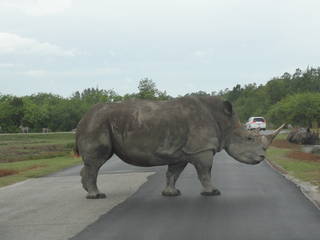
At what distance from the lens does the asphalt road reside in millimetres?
8023

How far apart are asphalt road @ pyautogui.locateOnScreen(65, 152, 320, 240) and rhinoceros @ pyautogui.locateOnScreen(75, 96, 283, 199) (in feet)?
2.88

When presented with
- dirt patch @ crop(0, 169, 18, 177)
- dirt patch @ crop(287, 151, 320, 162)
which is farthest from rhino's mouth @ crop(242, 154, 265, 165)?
dirt patch @ crop(0, 169, 18, 177)

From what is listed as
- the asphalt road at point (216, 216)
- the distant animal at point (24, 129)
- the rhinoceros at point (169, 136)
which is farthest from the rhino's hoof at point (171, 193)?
the distant animal at point (24, 129)

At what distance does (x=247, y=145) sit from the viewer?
1260 cm

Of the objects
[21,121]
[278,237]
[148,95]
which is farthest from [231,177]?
[21,121]

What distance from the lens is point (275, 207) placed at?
10336 millimetres

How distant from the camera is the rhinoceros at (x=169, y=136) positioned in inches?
480

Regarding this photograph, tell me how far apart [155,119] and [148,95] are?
153ft

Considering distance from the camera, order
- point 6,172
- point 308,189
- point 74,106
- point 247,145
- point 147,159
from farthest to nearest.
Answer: point 74,106 → point 6,172 → point 308,189 → point 247,145 → point 147,159

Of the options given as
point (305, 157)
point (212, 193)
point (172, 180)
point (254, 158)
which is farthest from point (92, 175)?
→ point (305, 157)

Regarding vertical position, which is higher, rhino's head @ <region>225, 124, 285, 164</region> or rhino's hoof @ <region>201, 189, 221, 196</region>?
rhino's head @ <region>225, 124, 285, 164</region>

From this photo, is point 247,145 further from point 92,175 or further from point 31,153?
point 31,153

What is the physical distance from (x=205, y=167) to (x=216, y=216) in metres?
2.72

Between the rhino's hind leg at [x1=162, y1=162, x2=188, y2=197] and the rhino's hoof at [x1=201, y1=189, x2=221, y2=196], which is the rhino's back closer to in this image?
the rhino's hind leg at [x1=162, y1=162, x2=188, y2=197]
